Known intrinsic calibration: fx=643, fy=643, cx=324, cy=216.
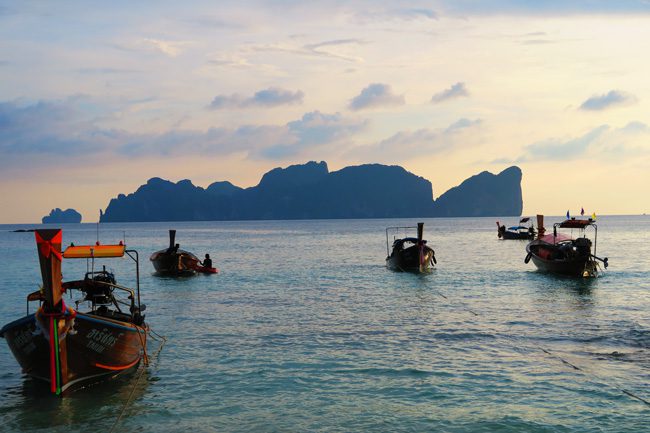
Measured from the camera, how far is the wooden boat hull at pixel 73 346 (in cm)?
1703

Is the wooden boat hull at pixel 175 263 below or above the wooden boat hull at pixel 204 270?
above

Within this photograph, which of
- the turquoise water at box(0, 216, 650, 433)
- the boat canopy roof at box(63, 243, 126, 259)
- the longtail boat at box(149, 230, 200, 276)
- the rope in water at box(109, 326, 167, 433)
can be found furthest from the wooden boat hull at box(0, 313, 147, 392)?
the longtail boat at box(149, 230, 200, 276)

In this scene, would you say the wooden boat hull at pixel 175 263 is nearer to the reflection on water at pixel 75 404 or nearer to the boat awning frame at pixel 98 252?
the boat awning frame at pixel 98 252

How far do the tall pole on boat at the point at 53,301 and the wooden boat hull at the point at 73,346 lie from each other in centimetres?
8

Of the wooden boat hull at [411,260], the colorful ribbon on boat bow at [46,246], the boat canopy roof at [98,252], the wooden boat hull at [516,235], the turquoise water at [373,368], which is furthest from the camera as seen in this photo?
the wooden boat hull at [516,235]

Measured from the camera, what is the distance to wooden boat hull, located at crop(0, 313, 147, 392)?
17031 millimetres

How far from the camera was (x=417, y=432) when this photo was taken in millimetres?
14969

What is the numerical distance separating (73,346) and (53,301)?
1643 millimetres

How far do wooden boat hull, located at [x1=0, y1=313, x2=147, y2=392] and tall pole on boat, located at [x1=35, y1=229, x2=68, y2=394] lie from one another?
78mm

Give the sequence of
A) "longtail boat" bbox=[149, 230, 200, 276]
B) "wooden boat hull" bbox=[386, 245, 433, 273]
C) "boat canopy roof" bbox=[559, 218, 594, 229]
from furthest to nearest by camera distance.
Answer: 1. "wooden boat hull" bbox=[386, 245, 433, 273]
2. "longtail boat" bbox=[149, 230, 200, 276]
3. "boat canopy roof" bbox=[559, 218, 594, 229]

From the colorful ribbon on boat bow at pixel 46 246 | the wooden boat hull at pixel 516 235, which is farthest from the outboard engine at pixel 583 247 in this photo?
the wooden boat hull at pixel 516 235

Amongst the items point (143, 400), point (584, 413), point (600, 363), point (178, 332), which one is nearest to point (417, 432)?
point (584, 413)

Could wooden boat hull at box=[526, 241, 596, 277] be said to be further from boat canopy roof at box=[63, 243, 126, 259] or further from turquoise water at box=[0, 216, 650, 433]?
boat canopy roof at box=[63, 243, 126, 259]

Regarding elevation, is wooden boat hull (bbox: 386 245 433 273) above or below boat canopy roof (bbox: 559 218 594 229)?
below
